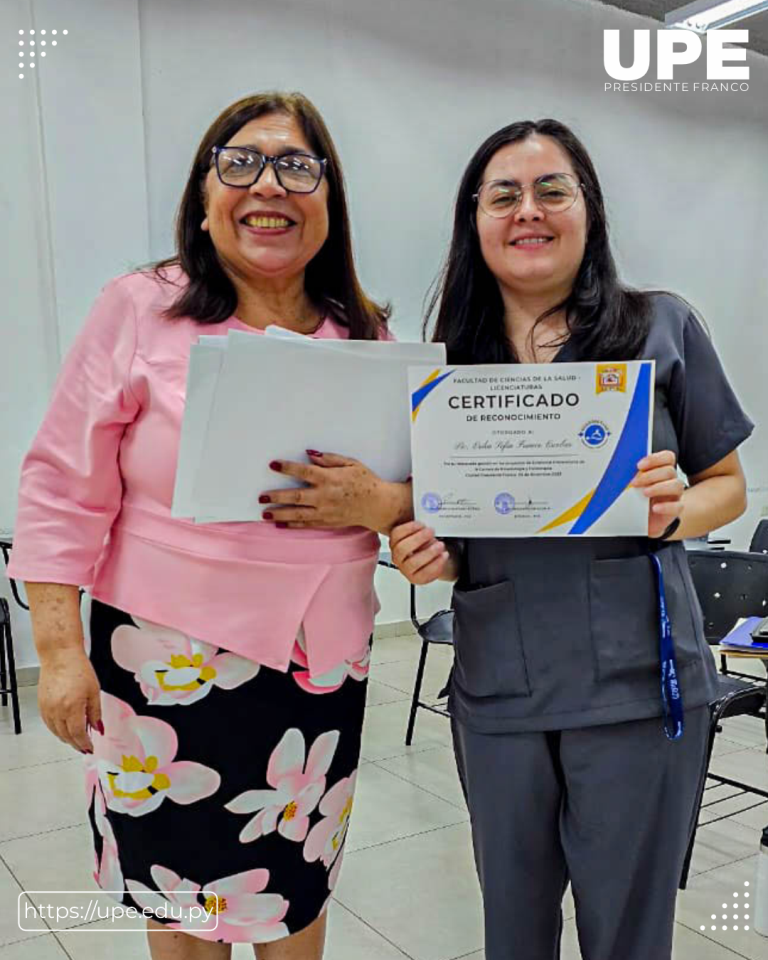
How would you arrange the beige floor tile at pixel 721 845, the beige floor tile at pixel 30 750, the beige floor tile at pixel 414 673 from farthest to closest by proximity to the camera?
1. the beige floor tile at pixel 414 673
2. the beige floor tile at pixel 30 750
3. the beige floor tile at pixel 721 845

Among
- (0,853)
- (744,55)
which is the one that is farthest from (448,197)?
(0,853)

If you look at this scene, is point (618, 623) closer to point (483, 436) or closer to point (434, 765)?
point (483, 436)

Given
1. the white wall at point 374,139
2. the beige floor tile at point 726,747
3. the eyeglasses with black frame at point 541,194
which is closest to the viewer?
the eyeglasses with black frame at point 541,194

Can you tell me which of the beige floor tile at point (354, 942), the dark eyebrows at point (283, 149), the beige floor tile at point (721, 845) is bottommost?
the beige floor tile at point (721, 845)

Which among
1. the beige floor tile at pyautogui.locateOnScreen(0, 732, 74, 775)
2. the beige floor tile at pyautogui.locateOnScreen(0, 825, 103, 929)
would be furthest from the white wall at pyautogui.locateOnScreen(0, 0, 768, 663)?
the beige floor tile at pyautogui.locateOnScreen(0, 825, 103, 929)

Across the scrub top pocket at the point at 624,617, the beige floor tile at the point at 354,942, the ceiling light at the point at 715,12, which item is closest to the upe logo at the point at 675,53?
the ceiling light at the point at 715,12

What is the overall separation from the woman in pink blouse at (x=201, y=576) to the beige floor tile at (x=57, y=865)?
3.95ft

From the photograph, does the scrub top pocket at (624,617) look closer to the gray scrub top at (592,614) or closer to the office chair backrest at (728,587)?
the gray scrub top at (592,614)

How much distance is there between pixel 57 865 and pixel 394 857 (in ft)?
3.23

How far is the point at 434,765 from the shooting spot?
11.3 feet

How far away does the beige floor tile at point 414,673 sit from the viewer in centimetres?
446

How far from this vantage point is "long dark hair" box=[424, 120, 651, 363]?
1.35m

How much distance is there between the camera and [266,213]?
1.36 meters

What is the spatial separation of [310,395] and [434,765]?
2.50m
